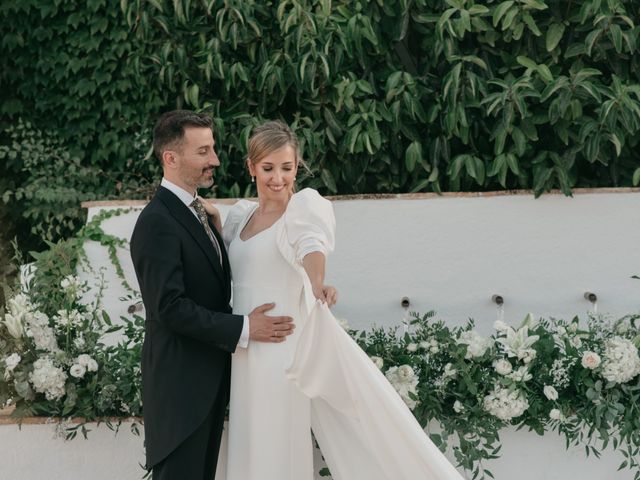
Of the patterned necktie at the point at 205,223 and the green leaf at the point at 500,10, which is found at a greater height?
the green leaf at the point at 500,10

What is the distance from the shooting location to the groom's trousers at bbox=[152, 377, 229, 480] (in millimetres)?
3252

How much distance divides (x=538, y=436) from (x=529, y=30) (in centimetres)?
216

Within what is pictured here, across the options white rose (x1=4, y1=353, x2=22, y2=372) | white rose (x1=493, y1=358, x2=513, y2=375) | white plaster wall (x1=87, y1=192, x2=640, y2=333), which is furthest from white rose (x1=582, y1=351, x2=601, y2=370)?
white rose (x1=4, y1=353, x2=22, y2=372)

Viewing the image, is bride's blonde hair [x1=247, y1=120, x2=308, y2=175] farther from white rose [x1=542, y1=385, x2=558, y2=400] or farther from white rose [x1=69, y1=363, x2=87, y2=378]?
white rose [x1=542, y1=385, x2=558, y2=400]

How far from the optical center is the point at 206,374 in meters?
3.33

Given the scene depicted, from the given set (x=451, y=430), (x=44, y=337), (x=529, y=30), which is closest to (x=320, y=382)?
(x=451, y=430)

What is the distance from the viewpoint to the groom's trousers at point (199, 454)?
3.25m

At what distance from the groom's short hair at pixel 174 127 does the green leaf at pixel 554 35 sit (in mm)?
2093

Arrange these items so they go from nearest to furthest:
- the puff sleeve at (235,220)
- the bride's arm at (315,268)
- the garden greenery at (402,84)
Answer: the bride's arm at (315,268), the puff sleeve at (235,220), the garden greenery at (402,84)

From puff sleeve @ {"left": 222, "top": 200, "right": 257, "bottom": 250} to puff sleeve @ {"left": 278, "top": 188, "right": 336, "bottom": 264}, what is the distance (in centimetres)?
37

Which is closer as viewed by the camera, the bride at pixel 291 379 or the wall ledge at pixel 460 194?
the bride at pixel 291 379

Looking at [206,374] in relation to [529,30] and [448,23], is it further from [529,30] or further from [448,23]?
[529,30]

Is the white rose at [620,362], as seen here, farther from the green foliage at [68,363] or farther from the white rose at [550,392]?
the green foliage at [68,363]

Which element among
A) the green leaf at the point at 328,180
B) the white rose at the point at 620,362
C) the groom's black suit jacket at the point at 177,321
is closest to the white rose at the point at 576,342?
the white rose at the point at 620,362
